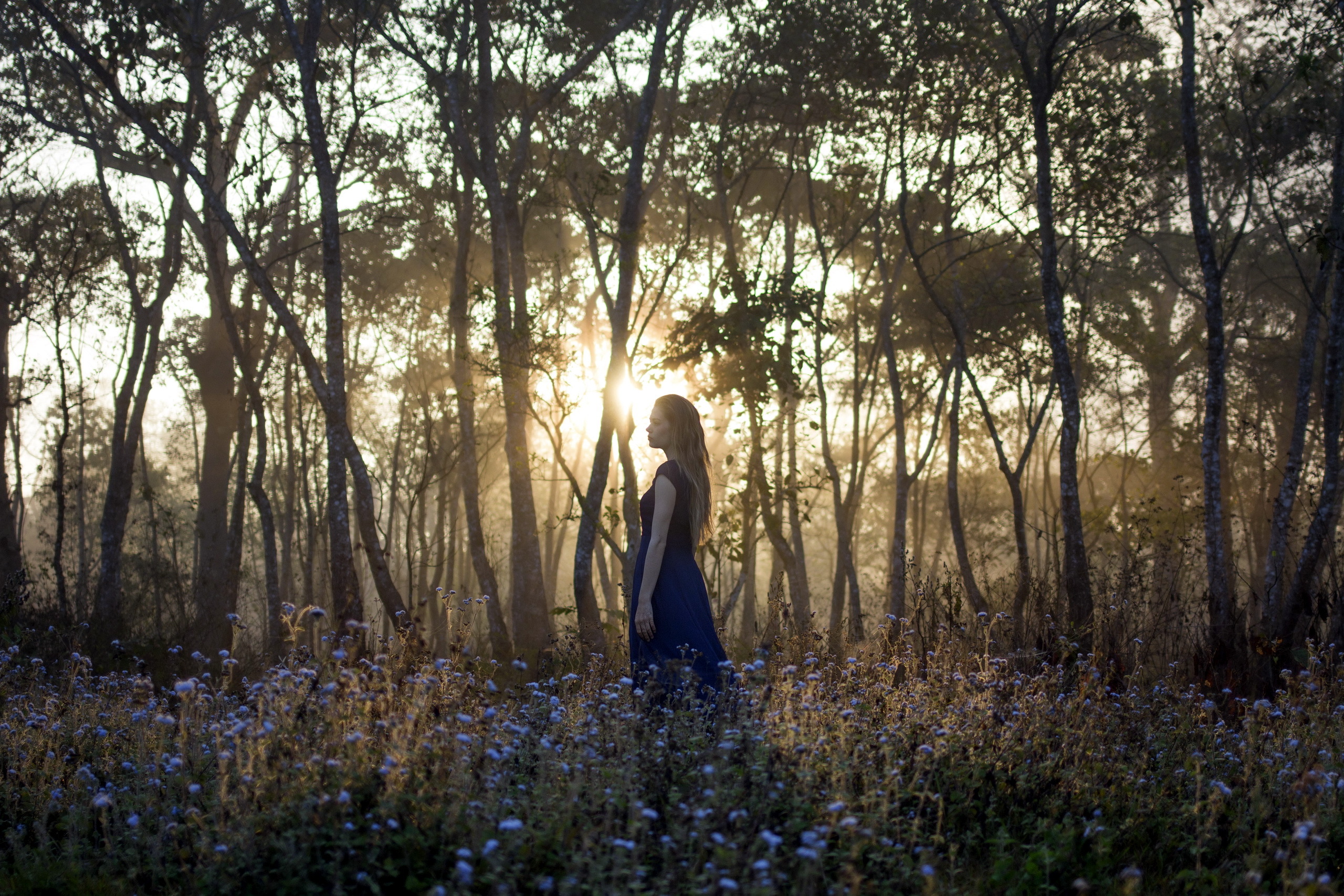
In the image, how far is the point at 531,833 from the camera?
11.0ft

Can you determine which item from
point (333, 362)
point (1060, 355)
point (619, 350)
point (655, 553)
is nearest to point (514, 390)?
point (619, 350)

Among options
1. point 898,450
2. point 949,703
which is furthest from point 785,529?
point 949,703

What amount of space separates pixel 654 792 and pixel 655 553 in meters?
1.94

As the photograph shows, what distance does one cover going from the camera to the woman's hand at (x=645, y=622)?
5805 millimetres

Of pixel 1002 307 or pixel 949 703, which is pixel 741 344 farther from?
pixel 1002 307

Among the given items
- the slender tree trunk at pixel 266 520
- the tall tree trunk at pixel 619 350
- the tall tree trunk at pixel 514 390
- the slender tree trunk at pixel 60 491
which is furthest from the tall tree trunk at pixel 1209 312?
the slender tree trunk at pixel 60 491

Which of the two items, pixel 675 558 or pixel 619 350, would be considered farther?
pixel 619 350

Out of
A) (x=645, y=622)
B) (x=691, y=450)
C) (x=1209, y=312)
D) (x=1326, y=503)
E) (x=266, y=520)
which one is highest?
(x=1209, y=312)

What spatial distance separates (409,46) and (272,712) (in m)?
11.4

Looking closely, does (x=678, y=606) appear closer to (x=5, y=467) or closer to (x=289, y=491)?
(x=5, y=467)

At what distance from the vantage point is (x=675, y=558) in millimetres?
5992

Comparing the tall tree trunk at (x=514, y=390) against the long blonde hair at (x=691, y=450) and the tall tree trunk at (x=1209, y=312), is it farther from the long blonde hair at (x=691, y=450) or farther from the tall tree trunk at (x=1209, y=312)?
the tall tree trunk at (x=1209, y=312)

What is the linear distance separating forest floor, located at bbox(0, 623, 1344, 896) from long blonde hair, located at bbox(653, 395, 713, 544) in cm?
109

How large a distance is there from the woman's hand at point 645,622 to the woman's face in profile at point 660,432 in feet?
3.05
